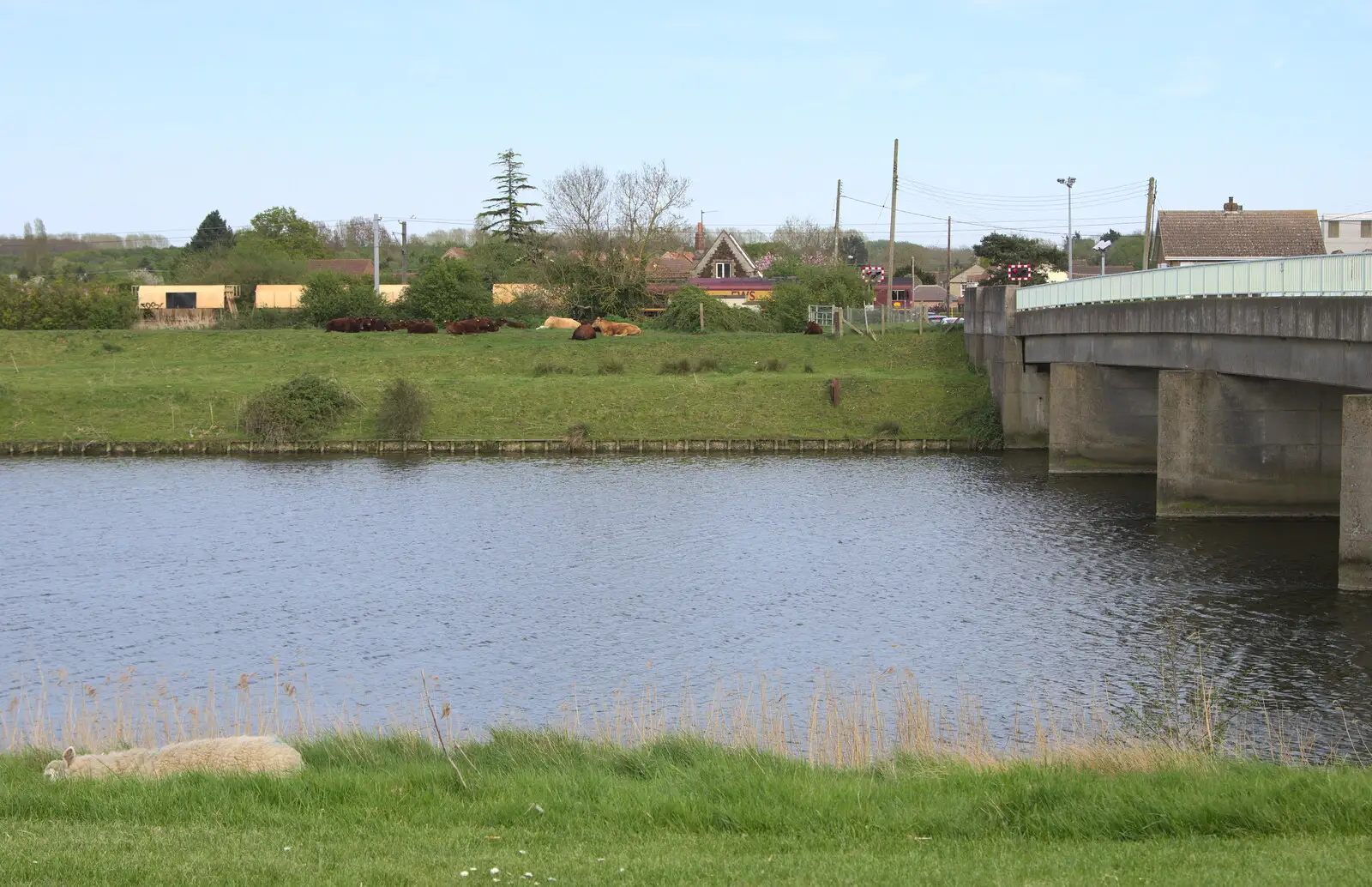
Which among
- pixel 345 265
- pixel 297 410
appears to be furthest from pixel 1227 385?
pixel 345 265

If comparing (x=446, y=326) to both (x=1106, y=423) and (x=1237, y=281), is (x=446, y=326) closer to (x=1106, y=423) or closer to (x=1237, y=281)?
(x=1106, y=423)

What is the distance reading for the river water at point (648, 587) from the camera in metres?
25.2

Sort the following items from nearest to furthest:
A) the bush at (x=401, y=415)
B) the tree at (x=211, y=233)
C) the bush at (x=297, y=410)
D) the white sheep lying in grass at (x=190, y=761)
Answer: the white sheep lying in grass at (x=190, y=761)
the bush at (x=297, y=410)
the bush at (x=401, y=415)
the tree at (x=211, y=233)

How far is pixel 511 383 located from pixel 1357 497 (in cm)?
4703

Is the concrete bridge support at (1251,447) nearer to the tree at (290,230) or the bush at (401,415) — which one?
the bush at (401,415)

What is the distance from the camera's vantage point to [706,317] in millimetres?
89438

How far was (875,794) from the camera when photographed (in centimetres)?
1314

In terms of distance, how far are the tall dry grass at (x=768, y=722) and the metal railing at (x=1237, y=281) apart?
43.8 feet

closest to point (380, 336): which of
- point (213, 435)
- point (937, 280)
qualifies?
point (213, 435)

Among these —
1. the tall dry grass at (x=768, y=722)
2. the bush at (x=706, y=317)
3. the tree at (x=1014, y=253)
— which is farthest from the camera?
the tree at (x=1014, y=253)

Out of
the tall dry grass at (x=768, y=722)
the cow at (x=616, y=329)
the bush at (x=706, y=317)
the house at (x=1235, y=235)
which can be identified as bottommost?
the tall dry grass at (x=768, y=722)

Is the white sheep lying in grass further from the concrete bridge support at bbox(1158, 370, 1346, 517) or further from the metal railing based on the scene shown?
the concrete bridge support at bbox(1158, 370, 1346, 517)

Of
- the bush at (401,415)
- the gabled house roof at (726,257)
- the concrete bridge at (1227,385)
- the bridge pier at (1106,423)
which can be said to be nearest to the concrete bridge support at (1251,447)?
the concrete bridge at (1227,385)

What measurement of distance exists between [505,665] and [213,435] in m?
42.8
